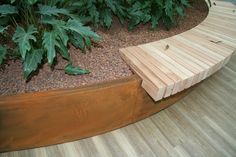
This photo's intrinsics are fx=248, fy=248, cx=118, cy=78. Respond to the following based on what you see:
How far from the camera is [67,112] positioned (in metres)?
1.51

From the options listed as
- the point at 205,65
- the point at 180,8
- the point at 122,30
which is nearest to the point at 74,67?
the point at 122,30

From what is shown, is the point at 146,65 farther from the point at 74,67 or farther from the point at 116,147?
the point at 116,147

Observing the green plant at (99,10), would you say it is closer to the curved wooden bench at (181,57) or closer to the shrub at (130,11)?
the shrub at (130,11)

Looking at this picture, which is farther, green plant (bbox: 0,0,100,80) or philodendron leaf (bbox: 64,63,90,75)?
philodendron leaf (bbox: 64,63,90,75)

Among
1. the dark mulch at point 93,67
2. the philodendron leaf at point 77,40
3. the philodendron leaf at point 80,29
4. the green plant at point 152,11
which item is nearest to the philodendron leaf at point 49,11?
the philodendron leaf at point 80,29

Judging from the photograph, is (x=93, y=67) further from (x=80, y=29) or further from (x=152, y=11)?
(x=152, y=11)

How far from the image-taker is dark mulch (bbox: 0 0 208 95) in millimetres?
1543

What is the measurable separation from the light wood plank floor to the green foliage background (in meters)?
0.52

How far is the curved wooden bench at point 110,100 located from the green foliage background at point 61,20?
0.64ft

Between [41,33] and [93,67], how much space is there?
1.38 ft

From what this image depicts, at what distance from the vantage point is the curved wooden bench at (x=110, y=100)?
1.43m

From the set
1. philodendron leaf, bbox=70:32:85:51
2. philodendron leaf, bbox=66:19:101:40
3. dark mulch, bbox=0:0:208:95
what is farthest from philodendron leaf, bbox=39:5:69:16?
dark mulch, bbox=0:0:208:95

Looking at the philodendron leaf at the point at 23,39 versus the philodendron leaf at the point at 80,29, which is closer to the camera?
the philodendron leaf at the point at 23,39

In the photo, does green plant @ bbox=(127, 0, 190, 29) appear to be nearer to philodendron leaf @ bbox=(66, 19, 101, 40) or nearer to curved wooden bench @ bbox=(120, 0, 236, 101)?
curved wooden bench @ bbox=(120, 0, 236, 101)
